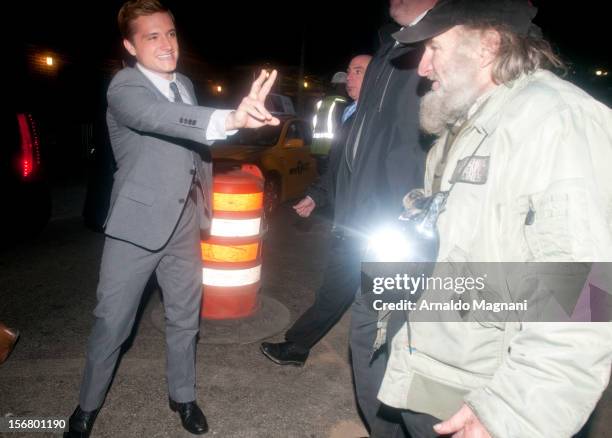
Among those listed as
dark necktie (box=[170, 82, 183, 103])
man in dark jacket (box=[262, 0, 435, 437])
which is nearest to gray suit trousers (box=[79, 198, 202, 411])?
dark necktie (box=[170, 82, 183, 103])

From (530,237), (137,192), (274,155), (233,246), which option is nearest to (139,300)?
(137,192)

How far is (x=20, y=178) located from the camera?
5.28 metres

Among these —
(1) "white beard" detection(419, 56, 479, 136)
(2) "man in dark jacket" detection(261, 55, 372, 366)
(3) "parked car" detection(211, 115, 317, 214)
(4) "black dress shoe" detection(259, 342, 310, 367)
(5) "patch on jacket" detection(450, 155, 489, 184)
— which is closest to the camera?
(5) "patch on jacket" detection(450, 155, 489, 184)

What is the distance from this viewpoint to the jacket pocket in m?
2.28

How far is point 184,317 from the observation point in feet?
8.64

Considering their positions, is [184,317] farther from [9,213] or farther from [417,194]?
[9,213]

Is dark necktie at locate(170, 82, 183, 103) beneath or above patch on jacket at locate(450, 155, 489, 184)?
above

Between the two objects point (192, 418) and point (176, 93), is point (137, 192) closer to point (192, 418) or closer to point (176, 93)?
point (176, 93)

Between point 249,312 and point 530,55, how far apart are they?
3.29 metres

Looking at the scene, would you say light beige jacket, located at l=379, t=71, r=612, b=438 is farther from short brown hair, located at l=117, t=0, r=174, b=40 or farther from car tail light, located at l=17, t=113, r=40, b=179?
car tail light, located at l=17, t=113, r=40, b=179

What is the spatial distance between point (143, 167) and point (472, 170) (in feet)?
5.45

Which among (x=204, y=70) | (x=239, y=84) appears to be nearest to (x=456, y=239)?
(x=204, y=70)

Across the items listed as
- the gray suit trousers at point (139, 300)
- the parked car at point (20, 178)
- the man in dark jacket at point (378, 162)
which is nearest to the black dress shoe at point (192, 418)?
the gray suit trousers at point (139, 300)

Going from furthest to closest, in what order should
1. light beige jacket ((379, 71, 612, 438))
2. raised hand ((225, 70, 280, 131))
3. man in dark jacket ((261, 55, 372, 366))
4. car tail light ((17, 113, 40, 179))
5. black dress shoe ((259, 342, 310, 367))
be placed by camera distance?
car tail light ((17, 113, 40, 179)) → black dress shoe ((259, 342, 310, 367)) → man in dark jacket ((261, 55, 372, 366)) → raised hand ((225, 70, 280, 131)) → light beige jacket ((379, 71, 612, 438))
